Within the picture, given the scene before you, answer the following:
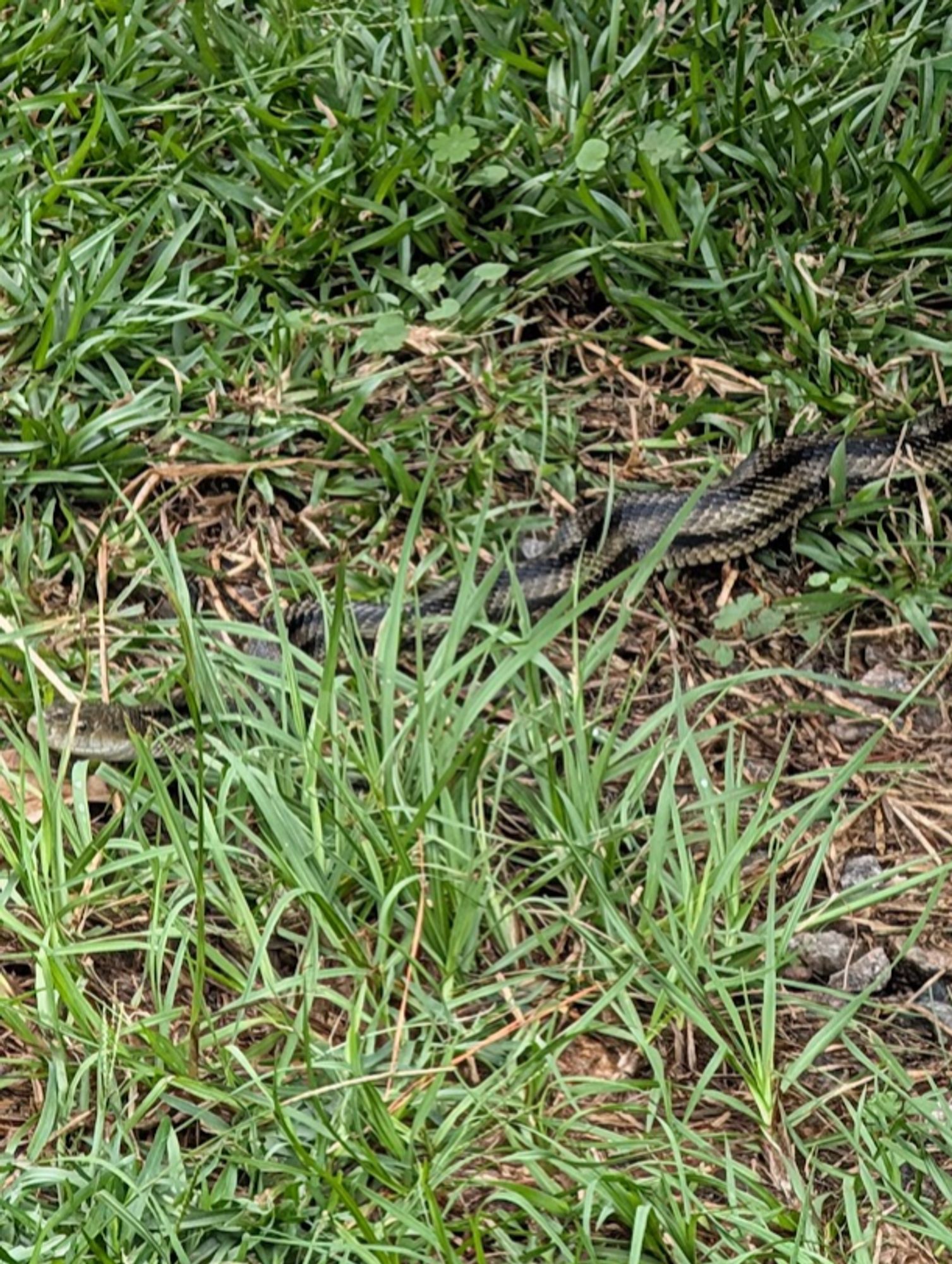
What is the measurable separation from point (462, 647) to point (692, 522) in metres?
0.71

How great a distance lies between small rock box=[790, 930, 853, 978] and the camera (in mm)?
3125

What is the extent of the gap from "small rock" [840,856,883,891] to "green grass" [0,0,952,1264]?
0.11 feet

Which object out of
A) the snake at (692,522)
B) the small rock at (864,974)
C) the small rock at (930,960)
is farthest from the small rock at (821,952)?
the snake at (692,522)

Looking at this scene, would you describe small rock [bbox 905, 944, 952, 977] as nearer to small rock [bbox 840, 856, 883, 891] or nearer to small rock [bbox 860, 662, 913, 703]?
small rock [bbox 840, 856, 883, 891]

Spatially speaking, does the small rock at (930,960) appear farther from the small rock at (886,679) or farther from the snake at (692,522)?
the snake at (692,522)

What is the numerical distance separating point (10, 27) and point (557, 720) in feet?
9.81

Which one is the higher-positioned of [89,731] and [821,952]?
[89,731]

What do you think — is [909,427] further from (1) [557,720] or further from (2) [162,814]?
(2) [162,814]

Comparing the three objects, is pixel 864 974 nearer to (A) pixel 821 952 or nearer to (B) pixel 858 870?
(A) pixel 821 952

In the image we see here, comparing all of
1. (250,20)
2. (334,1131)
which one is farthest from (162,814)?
(250,20)

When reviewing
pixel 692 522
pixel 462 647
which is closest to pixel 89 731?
pixel 462 647

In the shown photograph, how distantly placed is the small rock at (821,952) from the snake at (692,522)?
1061mm

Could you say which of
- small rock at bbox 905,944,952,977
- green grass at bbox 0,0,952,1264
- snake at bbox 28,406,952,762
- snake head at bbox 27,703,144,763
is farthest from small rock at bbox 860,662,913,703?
snake head at bbox 27,703,144,763

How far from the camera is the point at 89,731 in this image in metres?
3.44
